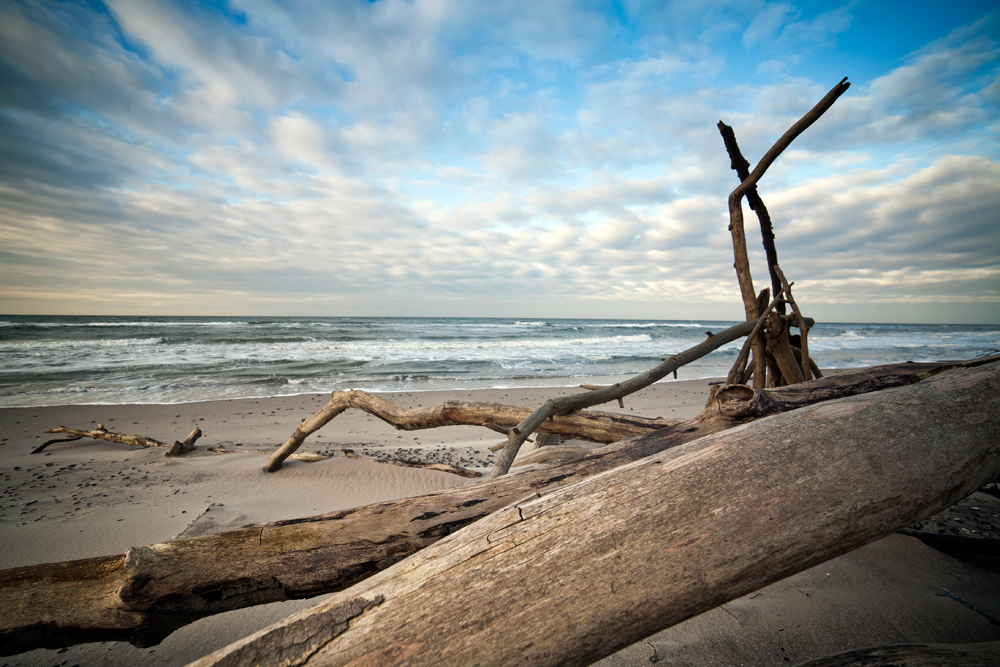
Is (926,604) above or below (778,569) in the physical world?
below

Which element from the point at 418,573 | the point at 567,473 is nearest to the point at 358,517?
the point at 418,573

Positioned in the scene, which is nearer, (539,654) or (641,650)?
(539,654)

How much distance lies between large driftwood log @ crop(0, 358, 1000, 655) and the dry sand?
2.41 ft

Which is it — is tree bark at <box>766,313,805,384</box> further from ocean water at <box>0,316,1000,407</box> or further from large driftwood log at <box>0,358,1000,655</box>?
ocean water at <box>0,316,1000,407</box>

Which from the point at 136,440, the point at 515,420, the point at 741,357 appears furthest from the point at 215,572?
the point at 136,440

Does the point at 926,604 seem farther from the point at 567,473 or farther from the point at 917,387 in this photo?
the point at 567,473

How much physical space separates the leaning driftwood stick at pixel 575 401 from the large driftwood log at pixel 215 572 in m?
0.50

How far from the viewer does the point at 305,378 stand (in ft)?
39.2

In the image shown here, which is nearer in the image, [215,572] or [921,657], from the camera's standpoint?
[921,657]

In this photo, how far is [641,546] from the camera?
1021 millimetres

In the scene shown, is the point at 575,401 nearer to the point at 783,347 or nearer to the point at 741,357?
the point at 741,357

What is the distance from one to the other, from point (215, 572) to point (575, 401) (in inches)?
77.0

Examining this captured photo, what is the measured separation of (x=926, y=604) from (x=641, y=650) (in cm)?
141

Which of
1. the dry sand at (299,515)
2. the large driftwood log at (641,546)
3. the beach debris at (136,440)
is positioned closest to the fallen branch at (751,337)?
the dry sand at (299,515)
